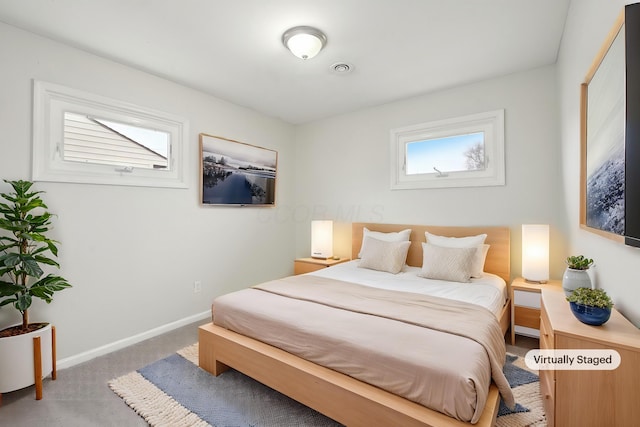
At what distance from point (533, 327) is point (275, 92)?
345cm

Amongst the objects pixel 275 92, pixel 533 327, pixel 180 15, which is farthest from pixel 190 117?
pixel 533 327

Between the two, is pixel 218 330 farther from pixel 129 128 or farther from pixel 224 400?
pixel 129 128

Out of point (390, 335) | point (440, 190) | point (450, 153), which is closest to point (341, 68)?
point (450, 153)

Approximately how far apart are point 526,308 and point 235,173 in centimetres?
337

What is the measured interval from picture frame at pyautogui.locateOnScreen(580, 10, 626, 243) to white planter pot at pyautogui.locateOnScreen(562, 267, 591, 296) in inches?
9.7

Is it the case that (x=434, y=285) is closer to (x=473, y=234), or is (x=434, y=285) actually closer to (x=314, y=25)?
(x=473, y=234)

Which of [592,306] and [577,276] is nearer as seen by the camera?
[592,306]

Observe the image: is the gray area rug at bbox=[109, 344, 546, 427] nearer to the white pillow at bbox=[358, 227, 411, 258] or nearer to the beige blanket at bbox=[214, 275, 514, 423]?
the beige blanket at bbox=[214, 275, 514, 423]

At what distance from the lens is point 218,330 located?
7.06ft

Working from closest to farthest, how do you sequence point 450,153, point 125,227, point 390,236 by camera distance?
point 125,227 < point 450,153 < point 390,236

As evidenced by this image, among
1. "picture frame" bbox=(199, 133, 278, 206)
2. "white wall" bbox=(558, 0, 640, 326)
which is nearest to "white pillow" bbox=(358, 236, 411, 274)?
"white wall" bbox=(558, 0, 640, 326)

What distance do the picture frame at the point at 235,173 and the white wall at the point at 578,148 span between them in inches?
130

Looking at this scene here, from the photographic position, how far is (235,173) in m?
3.68

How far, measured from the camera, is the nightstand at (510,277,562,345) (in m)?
2.42
